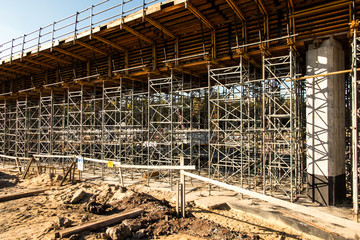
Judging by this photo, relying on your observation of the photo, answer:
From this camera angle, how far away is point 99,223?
660cm

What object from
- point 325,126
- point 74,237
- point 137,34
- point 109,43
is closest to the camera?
point 74,237

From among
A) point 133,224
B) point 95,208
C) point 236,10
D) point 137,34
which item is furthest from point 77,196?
point 236,10

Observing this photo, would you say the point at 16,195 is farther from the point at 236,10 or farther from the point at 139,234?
the point at 236,10

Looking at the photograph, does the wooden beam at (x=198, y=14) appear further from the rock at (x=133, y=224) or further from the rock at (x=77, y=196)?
the rock at (x=77, y=196)

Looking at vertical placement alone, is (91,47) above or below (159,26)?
below

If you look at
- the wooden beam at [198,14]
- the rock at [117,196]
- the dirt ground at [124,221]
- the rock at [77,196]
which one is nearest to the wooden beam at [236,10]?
the wooden beam at [198,14]

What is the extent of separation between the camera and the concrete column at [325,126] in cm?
897

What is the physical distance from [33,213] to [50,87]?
1314cm

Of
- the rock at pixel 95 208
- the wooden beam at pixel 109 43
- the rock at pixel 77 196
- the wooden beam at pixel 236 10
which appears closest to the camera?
the rock at pixel 95 208

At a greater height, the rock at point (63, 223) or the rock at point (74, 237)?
the rock at point (63, 223)

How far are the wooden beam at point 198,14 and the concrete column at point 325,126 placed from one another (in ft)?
15.0

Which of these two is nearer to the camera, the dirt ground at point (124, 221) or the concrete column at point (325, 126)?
the dirt ground at point (124, 221)

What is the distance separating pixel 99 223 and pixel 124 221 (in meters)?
0.69

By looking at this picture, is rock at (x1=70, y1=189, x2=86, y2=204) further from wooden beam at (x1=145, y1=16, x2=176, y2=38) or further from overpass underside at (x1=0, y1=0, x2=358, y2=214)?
wooden beam at (x1=145, y1=16, x2=176, y2=38)
